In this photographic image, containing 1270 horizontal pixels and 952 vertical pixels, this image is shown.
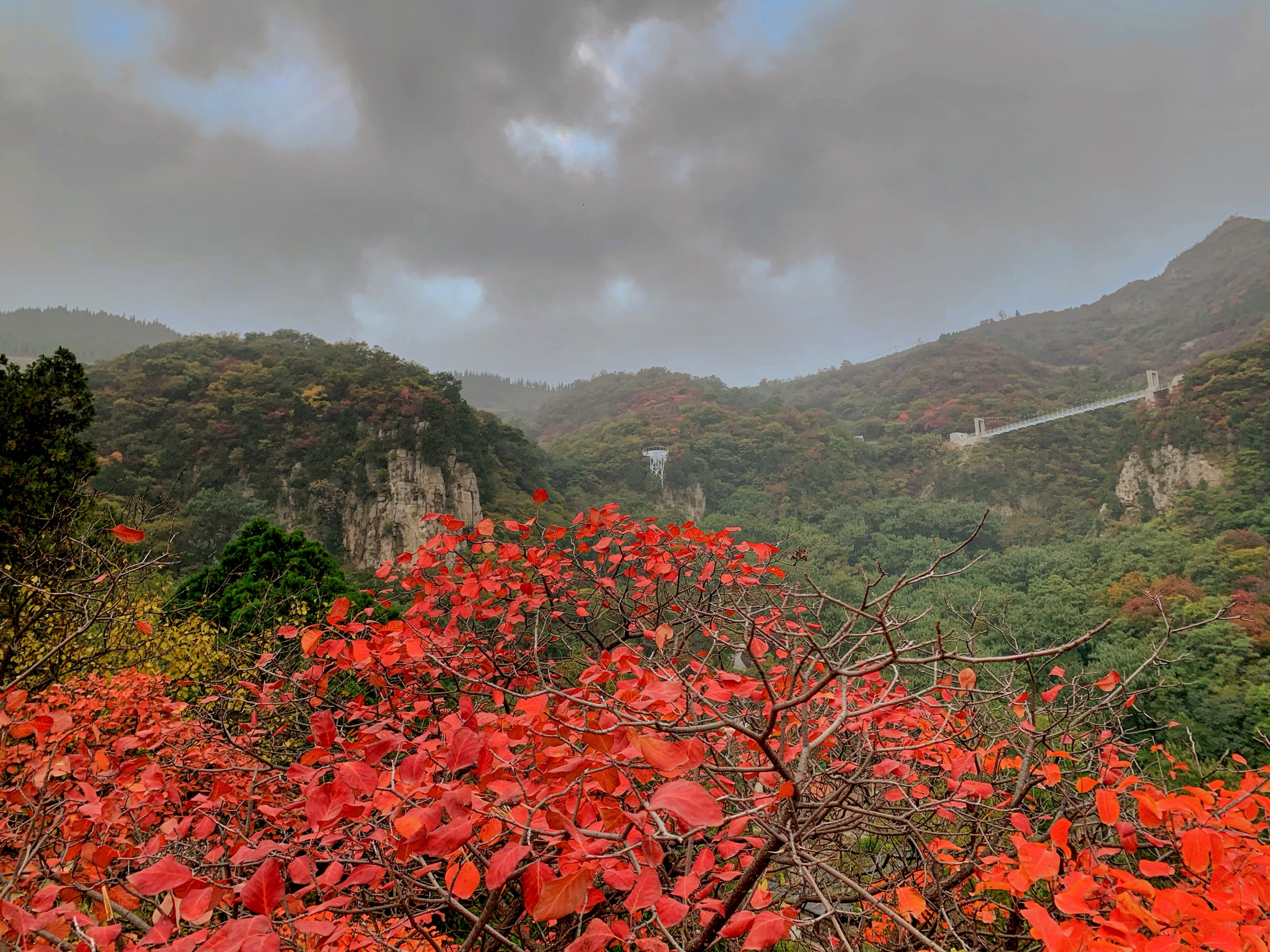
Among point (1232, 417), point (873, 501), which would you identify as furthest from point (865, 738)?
point (873, 501)

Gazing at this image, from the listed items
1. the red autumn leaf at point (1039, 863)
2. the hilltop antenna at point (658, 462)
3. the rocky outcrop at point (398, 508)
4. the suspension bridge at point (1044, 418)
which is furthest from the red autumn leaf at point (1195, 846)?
the suspension bridge at point (1044, 418)

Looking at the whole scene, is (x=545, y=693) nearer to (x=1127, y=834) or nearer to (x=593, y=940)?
(x=593, y=940)

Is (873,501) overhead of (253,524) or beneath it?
beneath

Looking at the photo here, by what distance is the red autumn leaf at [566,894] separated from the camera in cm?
71

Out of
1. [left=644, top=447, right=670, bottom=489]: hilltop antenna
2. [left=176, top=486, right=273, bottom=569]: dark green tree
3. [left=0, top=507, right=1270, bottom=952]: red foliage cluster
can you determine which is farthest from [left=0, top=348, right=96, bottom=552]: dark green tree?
[left=644, top=447, right=670, bottom=489]: hilltop antenna

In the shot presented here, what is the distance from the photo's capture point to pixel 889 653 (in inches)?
31.0

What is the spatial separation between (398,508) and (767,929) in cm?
1624

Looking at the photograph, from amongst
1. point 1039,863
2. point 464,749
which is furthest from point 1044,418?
point 464,749

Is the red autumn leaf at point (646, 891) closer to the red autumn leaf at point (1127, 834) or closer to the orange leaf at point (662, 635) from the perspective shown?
the orange leaf at point (662, 635)

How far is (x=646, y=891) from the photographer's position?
826 mm

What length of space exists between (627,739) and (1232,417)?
23.3 m

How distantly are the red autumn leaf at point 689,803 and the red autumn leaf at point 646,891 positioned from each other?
0.19m

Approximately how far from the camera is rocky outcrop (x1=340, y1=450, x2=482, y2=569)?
15180 millimetres

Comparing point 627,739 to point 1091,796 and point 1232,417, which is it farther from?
point 1232,417
